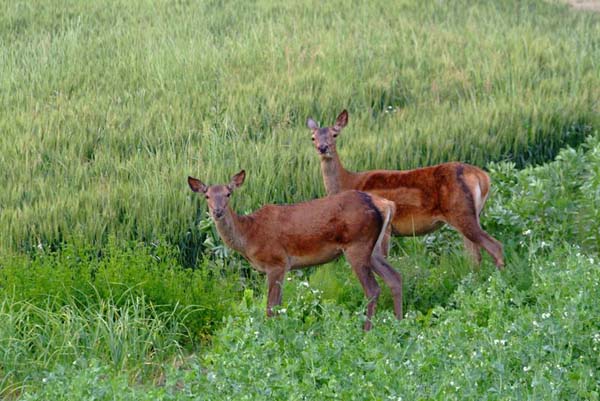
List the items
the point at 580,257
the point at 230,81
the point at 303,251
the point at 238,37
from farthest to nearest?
the point at 238,37 → the point at 230,81 → the point at 303,251 → the point at 580,257

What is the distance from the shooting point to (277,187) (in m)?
10.8

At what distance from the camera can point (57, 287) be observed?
30.0 ft

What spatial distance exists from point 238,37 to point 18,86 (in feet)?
8.85

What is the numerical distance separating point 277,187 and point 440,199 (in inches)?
72.3

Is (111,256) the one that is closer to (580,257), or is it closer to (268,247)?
(268,247)

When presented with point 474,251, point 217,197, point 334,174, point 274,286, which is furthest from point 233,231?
point 474,251

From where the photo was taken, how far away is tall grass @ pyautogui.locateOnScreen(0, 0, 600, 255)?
1077 centimetres

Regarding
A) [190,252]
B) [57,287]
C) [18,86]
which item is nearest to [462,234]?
[190,252]

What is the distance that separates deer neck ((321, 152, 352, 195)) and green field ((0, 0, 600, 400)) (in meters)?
0.60

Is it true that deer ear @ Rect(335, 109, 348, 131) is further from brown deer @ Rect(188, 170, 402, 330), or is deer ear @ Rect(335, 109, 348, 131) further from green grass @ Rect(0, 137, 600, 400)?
brown deer @ Rect(188, 170, 402, 330)

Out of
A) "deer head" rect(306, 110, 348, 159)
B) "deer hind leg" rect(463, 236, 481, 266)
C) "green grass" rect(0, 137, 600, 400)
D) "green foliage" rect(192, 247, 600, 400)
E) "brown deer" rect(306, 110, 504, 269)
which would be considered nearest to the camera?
"green foliage" rect(192, 247, 600, 400)

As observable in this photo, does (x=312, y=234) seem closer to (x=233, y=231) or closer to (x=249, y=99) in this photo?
(x=233, y=231)

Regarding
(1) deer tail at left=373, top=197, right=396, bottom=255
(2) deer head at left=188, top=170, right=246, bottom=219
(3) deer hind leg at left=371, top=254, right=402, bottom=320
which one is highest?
(2) deer head at left=188, top=170, right=246, bottom=219

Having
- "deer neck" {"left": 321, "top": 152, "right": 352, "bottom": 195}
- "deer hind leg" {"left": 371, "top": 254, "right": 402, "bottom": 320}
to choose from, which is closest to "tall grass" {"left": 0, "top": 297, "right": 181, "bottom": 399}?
"deer hind leg" {"left": 371, "top": 254, "right": 402, "bottom": 320}
